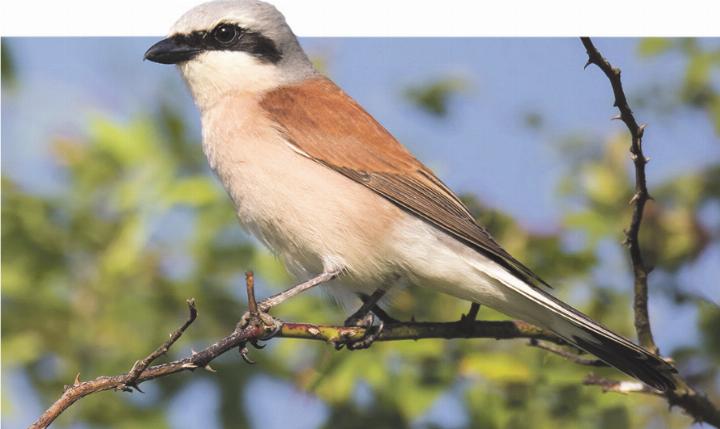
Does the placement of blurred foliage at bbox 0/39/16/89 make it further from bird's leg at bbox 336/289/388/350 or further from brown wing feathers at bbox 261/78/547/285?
bird's leg at bbox 336/289/388/350

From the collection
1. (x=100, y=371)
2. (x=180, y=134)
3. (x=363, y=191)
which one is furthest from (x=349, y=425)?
(x=180, y=134)

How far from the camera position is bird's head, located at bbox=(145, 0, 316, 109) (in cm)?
271

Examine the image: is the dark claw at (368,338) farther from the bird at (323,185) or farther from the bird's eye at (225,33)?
the bird's eye at (225,33)

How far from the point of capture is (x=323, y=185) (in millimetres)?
2594

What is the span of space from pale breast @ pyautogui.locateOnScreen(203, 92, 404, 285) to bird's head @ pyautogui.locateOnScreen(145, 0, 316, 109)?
0.75ft

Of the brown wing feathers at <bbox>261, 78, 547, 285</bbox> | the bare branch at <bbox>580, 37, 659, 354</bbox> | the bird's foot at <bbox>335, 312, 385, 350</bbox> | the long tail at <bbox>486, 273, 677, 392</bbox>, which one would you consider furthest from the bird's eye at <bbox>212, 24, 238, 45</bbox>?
the bare branch at <bbox>580, 37, 659, 354</bbox>

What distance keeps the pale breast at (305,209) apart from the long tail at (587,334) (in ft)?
1.26

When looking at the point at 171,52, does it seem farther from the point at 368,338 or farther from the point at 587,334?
the point at 587,334

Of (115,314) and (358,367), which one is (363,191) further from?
(115,314)

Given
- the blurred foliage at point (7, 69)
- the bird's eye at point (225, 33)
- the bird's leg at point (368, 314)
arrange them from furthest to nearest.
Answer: the blurred foliage at point (7, 69)
the bird's eye at point (225, 33)
the bird's leg at point (368, 314)

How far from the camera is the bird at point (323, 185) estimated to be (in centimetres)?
249

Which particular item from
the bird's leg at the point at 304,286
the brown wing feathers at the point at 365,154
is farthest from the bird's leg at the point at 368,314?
the brown wing feathers at the point at 365,154

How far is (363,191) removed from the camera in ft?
8.61

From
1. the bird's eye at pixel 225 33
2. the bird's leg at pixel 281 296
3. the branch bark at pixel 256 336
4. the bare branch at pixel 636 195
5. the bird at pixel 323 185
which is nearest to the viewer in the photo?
the branch bark at pixel 256 336
